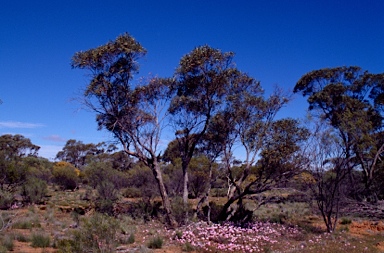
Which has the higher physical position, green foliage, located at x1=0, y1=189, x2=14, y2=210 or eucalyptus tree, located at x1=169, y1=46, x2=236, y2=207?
eucalyptus tree, located at x1=169, y1=46, x2=236, y2=207

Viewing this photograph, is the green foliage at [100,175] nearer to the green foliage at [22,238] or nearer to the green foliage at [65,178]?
the green foliage at [65,178]

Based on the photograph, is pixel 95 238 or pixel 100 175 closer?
pixel 95 238

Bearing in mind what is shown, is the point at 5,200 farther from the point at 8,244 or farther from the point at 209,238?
the point at 209,238

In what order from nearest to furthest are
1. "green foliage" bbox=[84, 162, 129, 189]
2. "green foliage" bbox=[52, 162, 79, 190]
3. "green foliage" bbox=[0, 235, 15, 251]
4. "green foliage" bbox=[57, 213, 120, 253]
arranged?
"green foliage" bbox=[57, 213, 120, 253] < "green foliage" bbox=[0, 235, 15, 251] < "green foliage" bbox=[84, 162, 129, 189] < "green foliage" bbox=[52, 162, 79, 190]

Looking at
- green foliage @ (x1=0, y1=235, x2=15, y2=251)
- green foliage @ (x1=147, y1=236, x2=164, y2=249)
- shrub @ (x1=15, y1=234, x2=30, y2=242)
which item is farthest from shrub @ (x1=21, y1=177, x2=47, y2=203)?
green foliage @ (x1=147, y1=236, x2=164, y2=249)

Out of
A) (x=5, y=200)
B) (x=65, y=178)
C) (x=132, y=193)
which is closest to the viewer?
(x=5, y=200)

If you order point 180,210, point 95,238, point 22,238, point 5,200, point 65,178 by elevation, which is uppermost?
point 65,178

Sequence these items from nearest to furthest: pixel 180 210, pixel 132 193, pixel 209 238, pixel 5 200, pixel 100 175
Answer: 1. pixel 209 238
2. pixel 180 210
3. pixel 5 200
4. pixel 100 175
5. pixel 132 193

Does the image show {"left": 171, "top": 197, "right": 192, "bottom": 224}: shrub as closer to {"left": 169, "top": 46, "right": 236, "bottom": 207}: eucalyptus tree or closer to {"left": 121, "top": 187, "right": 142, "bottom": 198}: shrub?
{"left": 169, "top": 46, "right": 236, "bottom": 207}: eucalyptus tree

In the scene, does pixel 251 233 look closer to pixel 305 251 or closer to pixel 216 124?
pixel 305 251

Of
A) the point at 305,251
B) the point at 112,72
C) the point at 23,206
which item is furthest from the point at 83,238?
the point at 23,206

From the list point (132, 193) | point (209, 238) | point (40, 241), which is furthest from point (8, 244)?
point (132, 193)

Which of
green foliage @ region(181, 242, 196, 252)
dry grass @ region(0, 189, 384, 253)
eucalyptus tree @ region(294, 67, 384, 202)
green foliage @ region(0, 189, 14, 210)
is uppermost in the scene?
eucalyptus tree @ region(294, 67, 384, 202)

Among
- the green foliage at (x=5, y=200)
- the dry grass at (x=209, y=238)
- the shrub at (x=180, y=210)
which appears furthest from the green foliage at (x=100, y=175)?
the shrub at (x=180, y=210)
